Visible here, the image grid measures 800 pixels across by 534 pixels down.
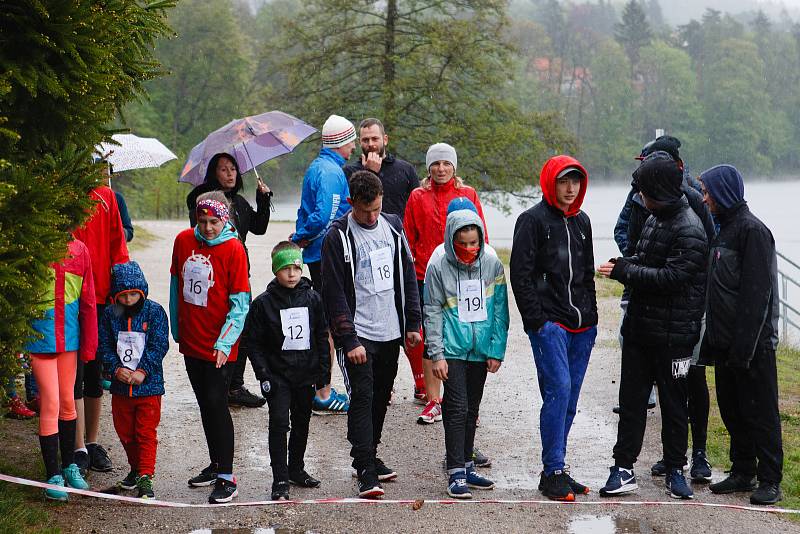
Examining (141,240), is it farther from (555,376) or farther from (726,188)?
(726,188)

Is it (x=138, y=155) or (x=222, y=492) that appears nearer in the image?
(x=222, y=492)

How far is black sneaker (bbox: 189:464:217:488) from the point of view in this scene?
637cm

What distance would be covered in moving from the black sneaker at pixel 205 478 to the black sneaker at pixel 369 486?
0.95 metres

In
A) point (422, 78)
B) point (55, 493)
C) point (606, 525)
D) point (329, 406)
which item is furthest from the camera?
point (422, 78)

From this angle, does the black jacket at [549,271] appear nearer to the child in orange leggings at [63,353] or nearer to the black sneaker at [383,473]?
the black sneaker at [383,473]

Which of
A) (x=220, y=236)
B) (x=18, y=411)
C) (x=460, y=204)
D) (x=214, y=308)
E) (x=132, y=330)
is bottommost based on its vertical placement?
(x=18, y=411)

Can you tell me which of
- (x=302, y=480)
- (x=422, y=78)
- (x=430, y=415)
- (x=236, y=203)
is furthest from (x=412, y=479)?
(x=422, y=78)

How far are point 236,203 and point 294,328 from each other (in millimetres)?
2060

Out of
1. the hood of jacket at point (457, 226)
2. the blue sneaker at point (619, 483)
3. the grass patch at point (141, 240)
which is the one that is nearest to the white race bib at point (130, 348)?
the hood of jacket at point (457, 226)

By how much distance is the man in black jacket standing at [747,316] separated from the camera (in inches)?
241

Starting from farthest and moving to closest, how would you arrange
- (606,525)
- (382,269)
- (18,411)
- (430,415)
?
1. (430,415)
2. (18,411)
3. (382,269)
4. (606,525)

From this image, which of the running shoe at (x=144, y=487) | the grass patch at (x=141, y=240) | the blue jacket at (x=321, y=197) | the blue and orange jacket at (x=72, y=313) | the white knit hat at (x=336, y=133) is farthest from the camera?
the grass patch at (x=141, y=240)

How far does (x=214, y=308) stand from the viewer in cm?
611

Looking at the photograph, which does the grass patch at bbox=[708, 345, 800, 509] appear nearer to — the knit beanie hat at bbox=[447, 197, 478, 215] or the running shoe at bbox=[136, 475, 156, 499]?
the knit beanie hat at bbox=[447, 197, 478, 215]
